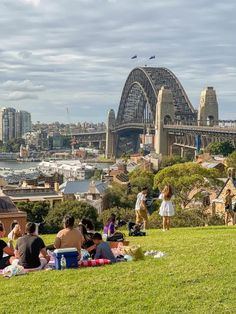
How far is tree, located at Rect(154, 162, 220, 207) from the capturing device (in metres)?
31.0

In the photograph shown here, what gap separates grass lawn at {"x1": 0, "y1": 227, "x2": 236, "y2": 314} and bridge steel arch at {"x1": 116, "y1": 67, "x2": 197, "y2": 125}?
103 m

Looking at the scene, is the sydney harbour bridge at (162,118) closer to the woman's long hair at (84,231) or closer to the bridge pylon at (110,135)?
the bridge pylon at (110,135)

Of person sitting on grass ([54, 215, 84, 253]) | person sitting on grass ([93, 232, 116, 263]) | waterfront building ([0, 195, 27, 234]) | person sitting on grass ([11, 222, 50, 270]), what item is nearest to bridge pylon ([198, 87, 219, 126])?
waterfront building ([0, 195, 27, 234])

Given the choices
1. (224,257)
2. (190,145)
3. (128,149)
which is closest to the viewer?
(224,257)

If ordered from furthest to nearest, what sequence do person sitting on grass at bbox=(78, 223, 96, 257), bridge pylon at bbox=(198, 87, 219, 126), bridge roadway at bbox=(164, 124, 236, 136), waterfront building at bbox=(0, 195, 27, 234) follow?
bridge pylon at bbox=(198, 87, 219, 126) < bridge roadway at bbox=(164, 124, 236, 136) < waterfront building at bbox=(0, 195, 27, 234) < person sitting on grass at bbox=(78, 223, 96, 257)

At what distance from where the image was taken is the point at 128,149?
141250 millimetres

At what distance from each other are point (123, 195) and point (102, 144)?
418ft

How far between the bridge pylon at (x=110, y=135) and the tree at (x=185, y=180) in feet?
336

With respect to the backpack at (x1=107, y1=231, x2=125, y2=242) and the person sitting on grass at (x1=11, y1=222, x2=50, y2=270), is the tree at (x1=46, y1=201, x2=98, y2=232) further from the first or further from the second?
the person sitting on grass at (x1=11, y1=222, x2=50, y2=270)

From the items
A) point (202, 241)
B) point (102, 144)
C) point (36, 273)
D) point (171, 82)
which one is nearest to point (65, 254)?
point (36, 273)

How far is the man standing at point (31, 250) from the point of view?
8.23m

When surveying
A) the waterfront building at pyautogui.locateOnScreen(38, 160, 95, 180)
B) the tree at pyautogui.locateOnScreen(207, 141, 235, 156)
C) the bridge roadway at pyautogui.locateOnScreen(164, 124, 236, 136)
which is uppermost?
the bridge roadway at pyautogui.locateOnScreen(164, 124, 236, 136)

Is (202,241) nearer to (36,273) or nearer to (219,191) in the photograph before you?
(36,273)

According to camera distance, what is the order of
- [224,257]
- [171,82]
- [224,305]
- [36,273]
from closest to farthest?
[224,305] < [36,273] < [224,257] < [171,82]
